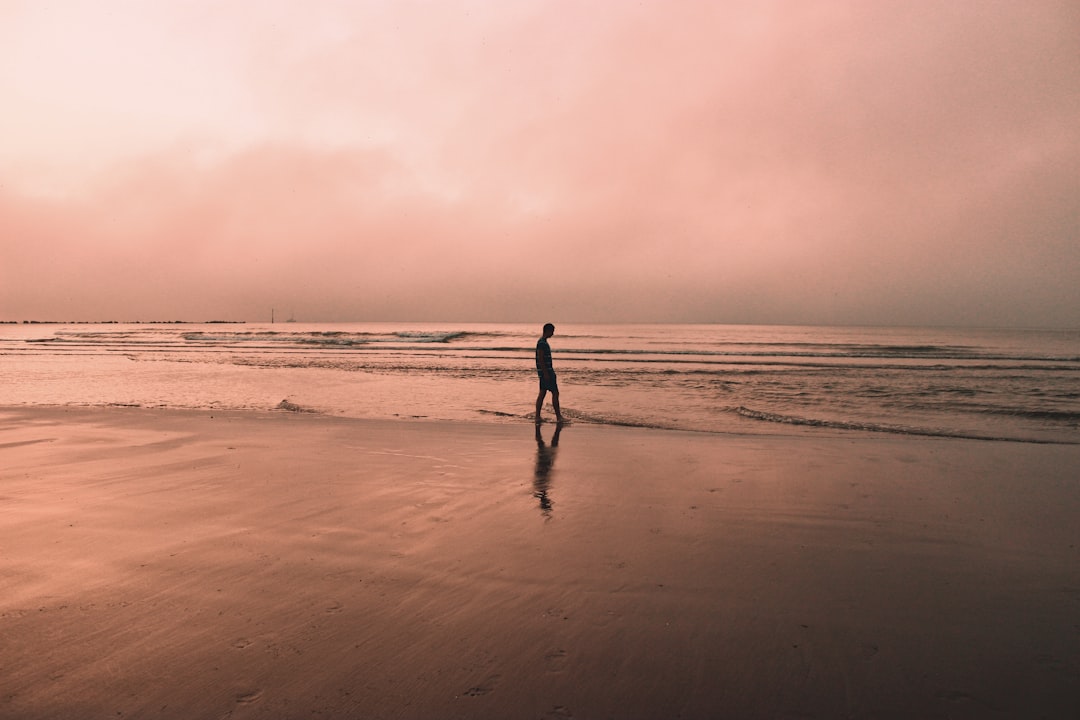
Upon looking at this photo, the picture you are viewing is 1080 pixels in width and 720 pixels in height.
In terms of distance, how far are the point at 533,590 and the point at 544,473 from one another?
3947 mm

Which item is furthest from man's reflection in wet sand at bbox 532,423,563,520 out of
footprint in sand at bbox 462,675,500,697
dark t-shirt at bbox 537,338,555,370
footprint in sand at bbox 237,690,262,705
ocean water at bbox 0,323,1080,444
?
footprint in sand at bbox 237,690,262,705

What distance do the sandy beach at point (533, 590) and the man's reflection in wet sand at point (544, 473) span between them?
44mm

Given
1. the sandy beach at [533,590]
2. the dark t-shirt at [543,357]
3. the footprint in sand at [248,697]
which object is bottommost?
the sandy beach at [533,590]

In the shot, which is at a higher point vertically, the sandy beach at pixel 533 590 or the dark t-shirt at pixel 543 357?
the dark t-shirt at pixel 543 357

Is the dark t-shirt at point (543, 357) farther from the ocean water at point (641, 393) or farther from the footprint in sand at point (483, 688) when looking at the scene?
the footprint in sand at point (483, 688)

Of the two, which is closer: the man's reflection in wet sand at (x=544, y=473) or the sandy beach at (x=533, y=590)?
the sandy beach at (x=533, y=590)

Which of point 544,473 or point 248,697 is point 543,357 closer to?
point 544,473

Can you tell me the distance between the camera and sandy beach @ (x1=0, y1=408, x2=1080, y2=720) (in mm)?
3018

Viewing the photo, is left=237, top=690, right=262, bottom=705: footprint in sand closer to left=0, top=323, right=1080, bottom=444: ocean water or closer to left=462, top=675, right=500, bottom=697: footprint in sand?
left=462, top=675, right=500, bottom=697: footprint in sand

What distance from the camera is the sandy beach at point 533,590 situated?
302 centimetres

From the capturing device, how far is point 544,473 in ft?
27.0

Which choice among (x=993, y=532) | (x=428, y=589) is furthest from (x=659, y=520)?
(x=993, y=532)

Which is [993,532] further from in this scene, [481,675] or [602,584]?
[481,675]

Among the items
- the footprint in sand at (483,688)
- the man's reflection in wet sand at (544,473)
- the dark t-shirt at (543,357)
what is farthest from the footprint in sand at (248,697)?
the dark t-shirt at (543,357)
